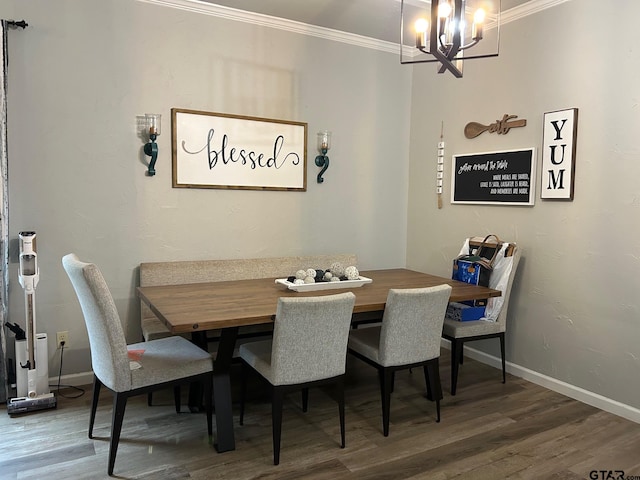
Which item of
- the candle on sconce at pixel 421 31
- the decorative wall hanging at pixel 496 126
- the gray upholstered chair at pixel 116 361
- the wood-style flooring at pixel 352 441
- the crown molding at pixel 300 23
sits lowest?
the wood-style flooring at pixel 352 441

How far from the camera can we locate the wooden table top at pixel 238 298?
7.12 ft

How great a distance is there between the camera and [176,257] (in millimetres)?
3342

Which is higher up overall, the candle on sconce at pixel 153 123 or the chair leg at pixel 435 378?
the candle on sconce at pixel 153 123

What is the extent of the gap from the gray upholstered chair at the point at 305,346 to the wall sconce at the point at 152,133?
5.24 ft

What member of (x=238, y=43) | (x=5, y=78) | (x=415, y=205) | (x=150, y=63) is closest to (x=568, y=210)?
(x=415, y=205)

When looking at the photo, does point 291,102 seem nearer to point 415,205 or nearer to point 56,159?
point 415,205

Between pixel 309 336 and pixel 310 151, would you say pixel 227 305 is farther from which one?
pixel 310 151

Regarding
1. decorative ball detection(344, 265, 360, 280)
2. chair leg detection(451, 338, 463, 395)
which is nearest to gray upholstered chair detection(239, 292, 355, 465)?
decorative ball detection(344, 265, 360, 280)

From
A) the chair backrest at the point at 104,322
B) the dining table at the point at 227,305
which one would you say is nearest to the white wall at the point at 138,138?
the dining table at the point at 227,305

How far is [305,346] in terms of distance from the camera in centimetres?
219

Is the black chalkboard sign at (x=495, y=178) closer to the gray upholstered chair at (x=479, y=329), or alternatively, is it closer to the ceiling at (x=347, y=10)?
the gray upholstered chair at (x=479, y=329)

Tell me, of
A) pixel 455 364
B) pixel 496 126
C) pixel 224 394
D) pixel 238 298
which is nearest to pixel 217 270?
pixel 238 298

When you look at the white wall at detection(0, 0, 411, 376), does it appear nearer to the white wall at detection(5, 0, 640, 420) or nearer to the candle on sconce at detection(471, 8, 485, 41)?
the white wall at detection(5, 0, 640, 420)

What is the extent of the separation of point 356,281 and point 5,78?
7.70 ft
